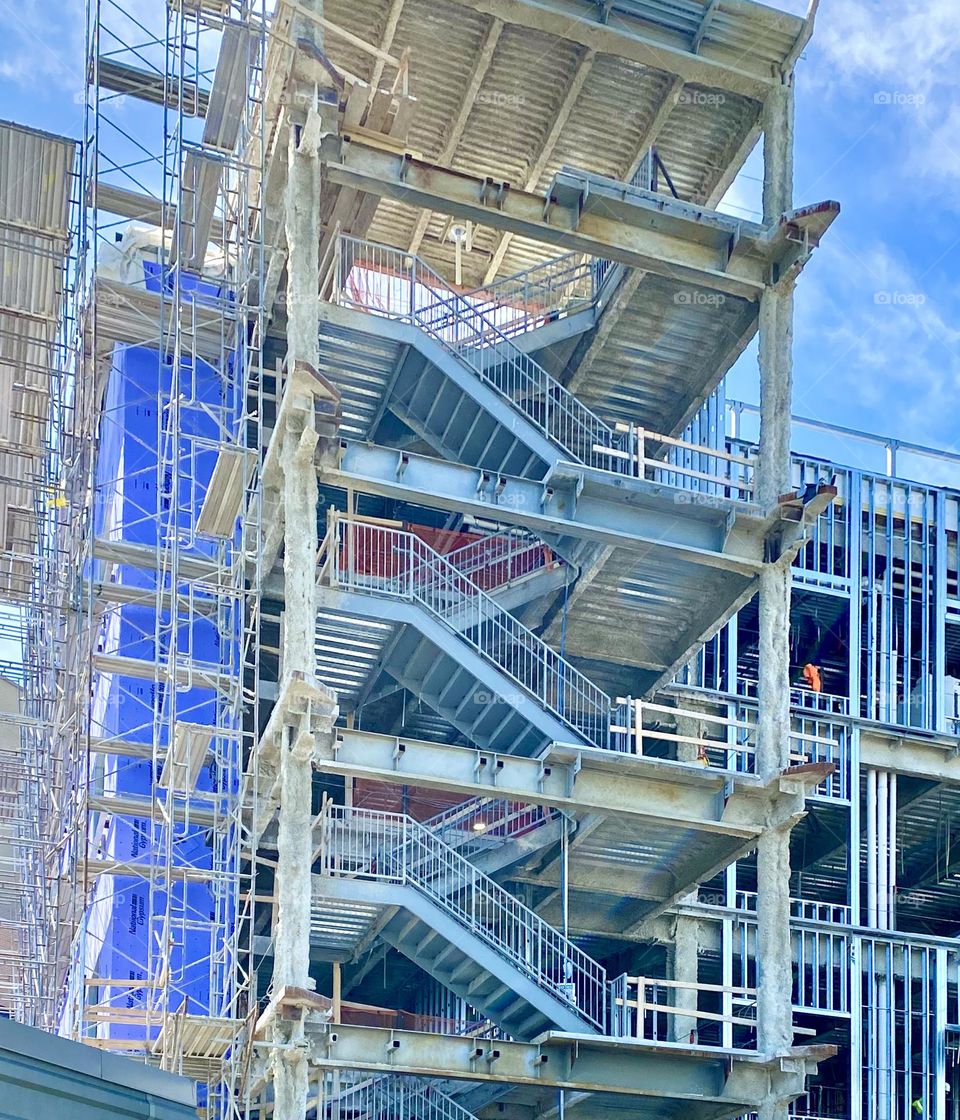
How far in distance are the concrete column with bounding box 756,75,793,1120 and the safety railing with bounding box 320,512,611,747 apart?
104 inches

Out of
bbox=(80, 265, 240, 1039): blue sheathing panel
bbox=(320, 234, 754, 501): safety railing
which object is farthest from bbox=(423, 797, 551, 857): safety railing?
bbox=(320, 234, 754, 501): safety railing

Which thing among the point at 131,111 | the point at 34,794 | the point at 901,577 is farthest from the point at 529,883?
the point at 131,111

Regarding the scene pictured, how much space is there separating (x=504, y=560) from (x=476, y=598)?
350 cm

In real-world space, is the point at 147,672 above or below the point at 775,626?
above

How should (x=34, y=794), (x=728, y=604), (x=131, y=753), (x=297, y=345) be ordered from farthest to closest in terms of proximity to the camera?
(x=34, y=794) < (x=131, y=753) < (x=728, y=604) < (x=297, y=345)

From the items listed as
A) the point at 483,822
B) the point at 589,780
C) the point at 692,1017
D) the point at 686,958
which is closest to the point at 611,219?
the point at 589,780

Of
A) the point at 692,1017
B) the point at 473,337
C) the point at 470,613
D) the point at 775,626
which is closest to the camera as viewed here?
the point at 470,613

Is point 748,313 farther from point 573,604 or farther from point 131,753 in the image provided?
point 131,753

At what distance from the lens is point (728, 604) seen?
28.5m

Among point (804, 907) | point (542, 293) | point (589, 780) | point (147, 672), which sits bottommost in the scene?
point (589, 780)

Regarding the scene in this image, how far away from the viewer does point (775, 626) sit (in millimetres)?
27484

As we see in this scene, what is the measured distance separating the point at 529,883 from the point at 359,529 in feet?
21.1

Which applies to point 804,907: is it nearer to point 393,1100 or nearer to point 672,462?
point 672,462

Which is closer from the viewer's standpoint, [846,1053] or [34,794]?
[846,1053]
